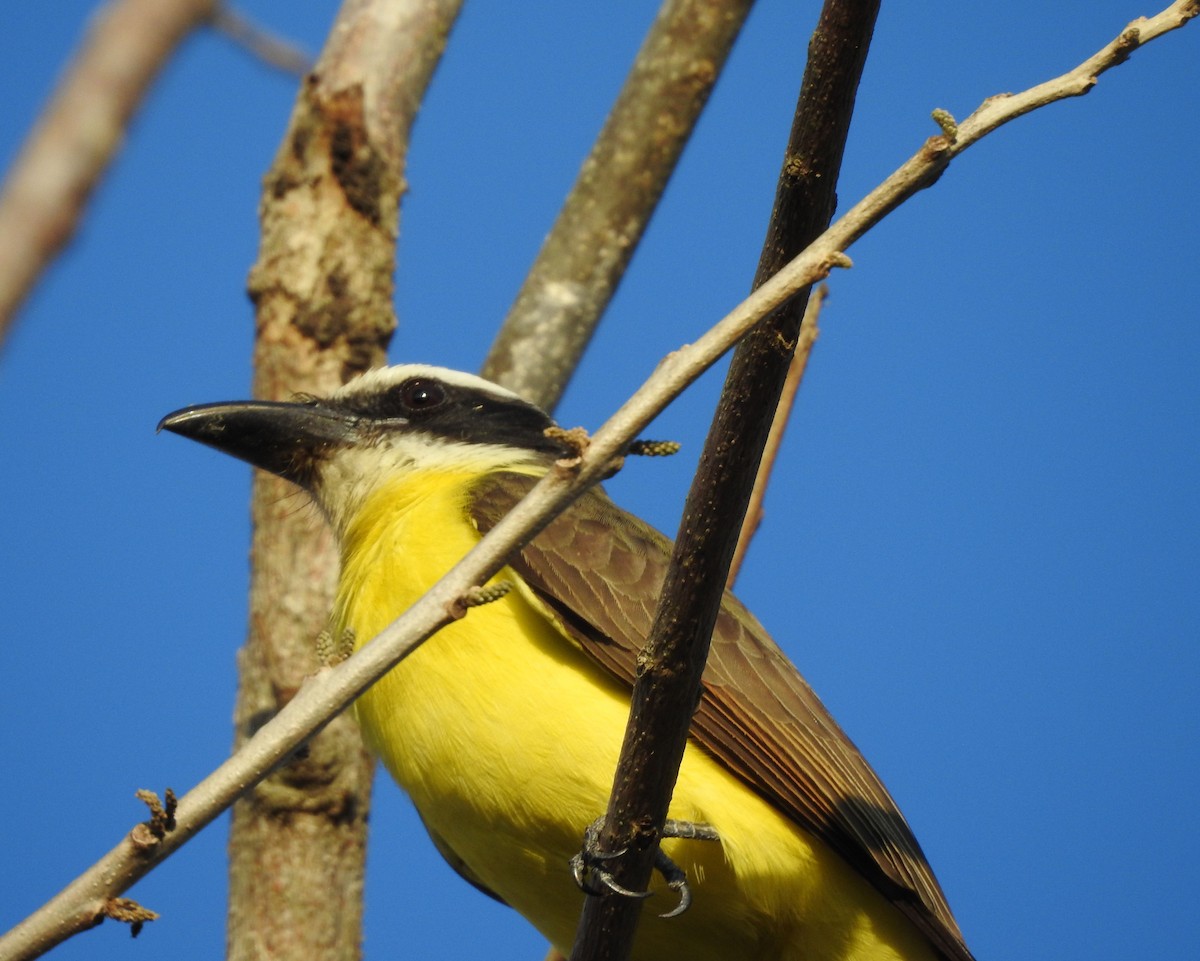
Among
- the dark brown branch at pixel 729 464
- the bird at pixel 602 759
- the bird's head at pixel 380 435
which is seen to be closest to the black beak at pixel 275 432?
the bird's head at pixel 380 435

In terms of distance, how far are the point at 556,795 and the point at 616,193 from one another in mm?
3017

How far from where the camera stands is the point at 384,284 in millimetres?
4930

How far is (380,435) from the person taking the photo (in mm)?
4445

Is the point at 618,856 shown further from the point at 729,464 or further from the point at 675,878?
the point at 729,464

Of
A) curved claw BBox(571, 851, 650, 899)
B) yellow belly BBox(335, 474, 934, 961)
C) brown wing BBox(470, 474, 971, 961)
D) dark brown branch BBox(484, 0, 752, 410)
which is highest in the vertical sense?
dark brown branch BBox(484, 0, 752, 410)

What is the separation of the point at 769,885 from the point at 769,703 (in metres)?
0.45

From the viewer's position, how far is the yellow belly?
337cm

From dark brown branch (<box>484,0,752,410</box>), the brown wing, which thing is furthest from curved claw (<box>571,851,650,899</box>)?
dark brown branch (<box>484,0,752,410</box>)

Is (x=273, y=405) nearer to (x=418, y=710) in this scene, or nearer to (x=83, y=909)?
(x=418, y=710)

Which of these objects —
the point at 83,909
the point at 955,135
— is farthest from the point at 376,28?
the point at 83,909

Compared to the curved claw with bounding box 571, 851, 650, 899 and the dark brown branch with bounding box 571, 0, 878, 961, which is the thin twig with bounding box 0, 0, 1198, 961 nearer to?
Result: the dark brown branch with bounding box 571, 0, 878, 961

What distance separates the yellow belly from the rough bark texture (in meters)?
0.76

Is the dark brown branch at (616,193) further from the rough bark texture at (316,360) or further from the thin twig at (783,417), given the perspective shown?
the thin twig at (783,417)

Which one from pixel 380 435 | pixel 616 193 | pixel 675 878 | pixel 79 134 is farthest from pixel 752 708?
pixel 616 193
